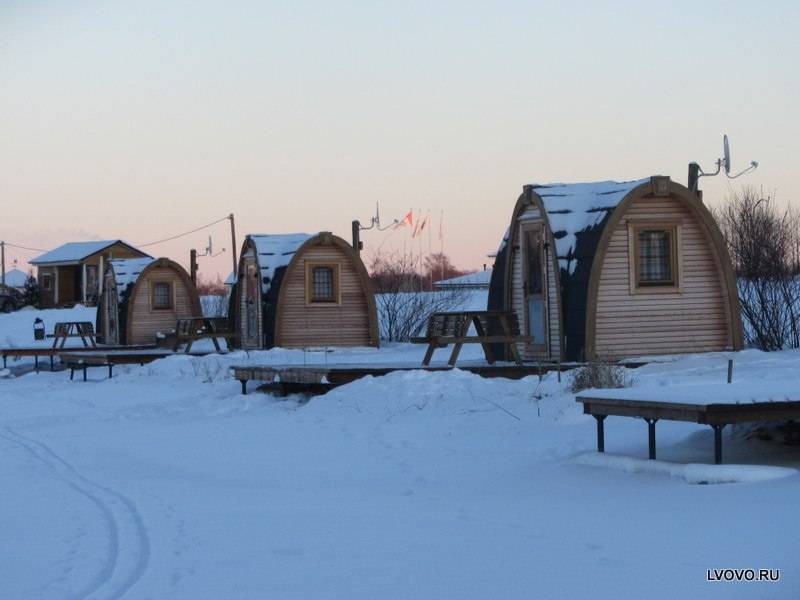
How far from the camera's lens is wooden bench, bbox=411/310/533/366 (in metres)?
18.0

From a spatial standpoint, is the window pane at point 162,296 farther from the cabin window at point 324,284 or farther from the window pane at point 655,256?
the window pane at point 655,256

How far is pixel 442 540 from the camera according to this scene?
7520 mm

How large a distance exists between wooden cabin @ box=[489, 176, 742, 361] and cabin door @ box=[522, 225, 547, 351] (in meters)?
0.02

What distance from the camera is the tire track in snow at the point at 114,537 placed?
6320 mm

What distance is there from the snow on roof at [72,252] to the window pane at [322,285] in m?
37.9

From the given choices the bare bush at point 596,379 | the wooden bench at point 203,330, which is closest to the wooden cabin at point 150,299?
the wooden bench at point 203,330

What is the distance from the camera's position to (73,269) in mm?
67312

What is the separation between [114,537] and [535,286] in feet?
45.2

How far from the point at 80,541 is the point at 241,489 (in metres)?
2.42

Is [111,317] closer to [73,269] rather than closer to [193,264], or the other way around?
[193,264]

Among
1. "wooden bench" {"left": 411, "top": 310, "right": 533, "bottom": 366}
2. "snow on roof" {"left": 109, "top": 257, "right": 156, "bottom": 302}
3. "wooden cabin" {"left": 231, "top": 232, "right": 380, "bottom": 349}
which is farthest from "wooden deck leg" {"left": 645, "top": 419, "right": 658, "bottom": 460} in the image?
"snow on roof" {"left": 109, "top": 257, "right": 156, "bottom": 302}

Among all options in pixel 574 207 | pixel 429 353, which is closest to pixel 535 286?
pixel 574 207

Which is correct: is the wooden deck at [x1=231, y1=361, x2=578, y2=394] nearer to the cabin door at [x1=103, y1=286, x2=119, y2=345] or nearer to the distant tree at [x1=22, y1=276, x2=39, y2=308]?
the cabin door at [x1=103, y1=286, x2=119, y2=345]

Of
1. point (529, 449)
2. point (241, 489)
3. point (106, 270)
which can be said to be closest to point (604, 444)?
point (529, 449)
